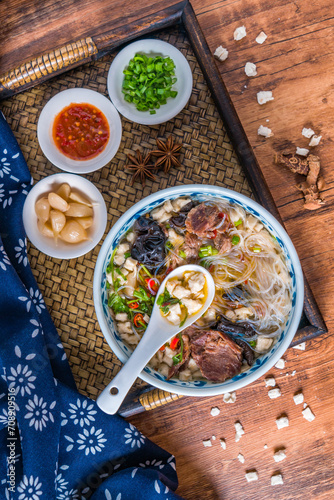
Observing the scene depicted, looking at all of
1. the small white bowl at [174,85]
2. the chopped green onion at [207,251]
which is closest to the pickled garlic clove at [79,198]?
the small white bowl at [174,85]

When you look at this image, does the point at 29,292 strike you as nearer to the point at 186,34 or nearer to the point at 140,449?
the point at 140,449

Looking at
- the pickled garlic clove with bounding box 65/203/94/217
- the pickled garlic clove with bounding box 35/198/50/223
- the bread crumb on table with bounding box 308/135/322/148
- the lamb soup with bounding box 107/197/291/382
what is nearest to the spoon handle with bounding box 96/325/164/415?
the lamb soup with bounding box 107/197/291/382

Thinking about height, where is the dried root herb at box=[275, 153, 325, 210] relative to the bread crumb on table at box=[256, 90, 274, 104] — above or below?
below

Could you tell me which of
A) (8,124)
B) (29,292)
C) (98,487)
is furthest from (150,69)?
(98,487)

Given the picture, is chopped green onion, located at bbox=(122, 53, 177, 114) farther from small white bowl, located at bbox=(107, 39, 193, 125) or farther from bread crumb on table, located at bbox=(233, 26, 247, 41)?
bread crumb on table, located at bbox=(233, 26, 247, 41)

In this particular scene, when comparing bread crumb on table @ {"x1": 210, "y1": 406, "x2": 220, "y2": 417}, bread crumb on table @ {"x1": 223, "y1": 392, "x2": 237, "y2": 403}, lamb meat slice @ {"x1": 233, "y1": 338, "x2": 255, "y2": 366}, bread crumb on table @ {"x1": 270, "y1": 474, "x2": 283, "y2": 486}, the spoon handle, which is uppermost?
the spoon handle

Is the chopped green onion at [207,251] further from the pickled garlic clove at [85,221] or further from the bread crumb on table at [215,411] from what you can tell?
the bread crumb on table at [215,411]

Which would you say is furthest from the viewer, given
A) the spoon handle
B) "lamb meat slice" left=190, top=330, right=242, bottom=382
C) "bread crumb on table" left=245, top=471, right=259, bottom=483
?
"bread crumb on table" left=245, top=471, right=259, bottom=483
